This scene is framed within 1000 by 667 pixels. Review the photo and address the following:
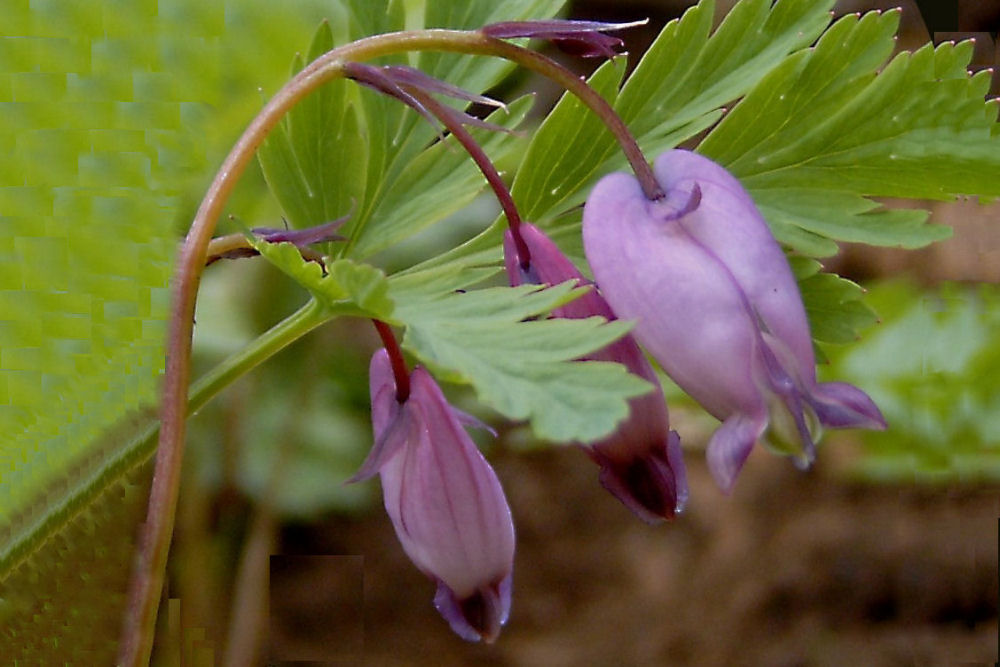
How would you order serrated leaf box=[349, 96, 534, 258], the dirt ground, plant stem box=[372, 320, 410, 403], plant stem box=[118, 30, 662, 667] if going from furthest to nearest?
1. the dirt ground
2. serrated leaf box=[349, 96, 534, 258]
3. plant stem box=[372, 320, 410, 403]
4. plant stem box=[118, 30, 662, 667]

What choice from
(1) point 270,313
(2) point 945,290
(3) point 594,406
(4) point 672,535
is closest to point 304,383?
(1) point 270,313

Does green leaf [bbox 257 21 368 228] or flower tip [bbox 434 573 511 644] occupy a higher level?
green leaf [bbox 257 21 368 228]

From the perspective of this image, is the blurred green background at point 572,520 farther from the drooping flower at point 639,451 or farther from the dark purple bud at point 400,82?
the drooping flower at point 639,451

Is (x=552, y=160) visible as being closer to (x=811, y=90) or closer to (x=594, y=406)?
(x=811, y=90)

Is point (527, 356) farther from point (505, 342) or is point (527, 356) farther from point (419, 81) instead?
point (419, 81)

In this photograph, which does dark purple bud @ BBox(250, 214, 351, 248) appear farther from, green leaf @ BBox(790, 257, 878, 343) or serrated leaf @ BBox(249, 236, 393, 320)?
green leaf @ BBox(790, 257, 878, 343)

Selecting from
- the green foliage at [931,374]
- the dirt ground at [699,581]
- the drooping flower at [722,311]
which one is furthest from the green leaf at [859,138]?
the dirt ground at [699,581]

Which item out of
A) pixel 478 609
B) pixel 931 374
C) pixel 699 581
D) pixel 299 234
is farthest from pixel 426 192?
pixel 699 581

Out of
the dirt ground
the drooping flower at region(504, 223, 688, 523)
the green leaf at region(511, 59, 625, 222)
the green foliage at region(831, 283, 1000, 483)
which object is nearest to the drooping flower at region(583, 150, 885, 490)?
the drooping flower at region(504, 223, 688, 523)
